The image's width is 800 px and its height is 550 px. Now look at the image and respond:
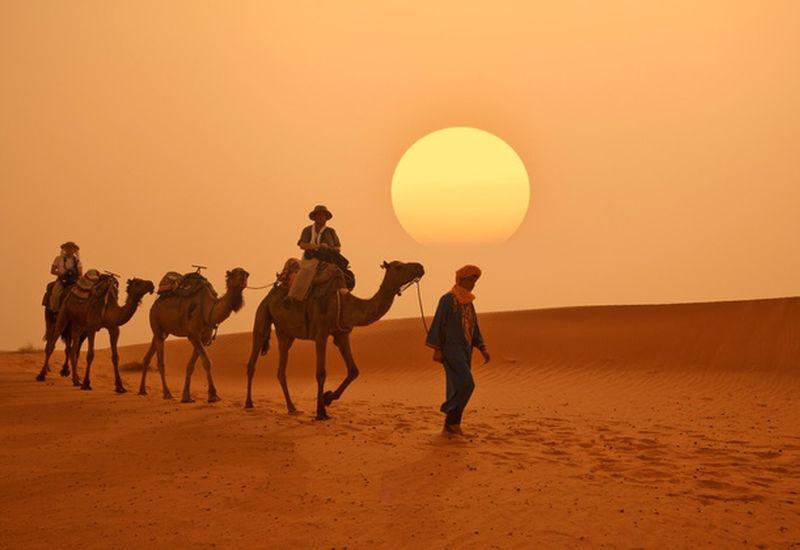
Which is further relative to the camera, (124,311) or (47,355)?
(47,355)

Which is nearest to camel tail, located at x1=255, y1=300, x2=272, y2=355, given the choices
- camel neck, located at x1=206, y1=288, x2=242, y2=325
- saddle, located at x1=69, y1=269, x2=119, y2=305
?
camel neck, located at x1=206, y1=288, x2=242, y2=325

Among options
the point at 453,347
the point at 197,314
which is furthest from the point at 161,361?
the point at 453,347

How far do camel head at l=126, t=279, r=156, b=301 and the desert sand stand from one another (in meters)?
1.95

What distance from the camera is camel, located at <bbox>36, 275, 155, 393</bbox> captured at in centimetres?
1625

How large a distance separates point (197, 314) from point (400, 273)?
478 centimetres

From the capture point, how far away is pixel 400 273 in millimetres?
11914

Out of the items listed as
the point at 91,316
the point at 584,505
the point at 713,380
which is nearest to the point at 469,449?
the point at 584,505

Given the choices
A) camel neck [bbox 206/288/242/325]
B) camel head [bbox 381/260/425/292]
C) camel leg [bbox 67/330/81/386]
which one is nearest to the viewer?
camel head [bbox 381/260/425/292]

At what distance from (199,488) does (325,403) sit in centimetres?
482

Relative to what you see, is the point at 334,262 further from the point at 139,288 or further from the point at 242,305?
the point at 139,288

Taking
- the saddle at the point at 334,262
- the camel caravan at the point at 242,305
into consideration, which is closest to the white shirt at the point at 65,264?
the camel caravan at the point at 242,305

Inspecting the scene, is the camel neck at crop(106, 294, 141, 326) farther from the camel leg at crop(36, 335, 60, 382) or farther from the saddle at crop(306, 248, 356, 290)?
the saddle at crop(306, 248, 356, 290)

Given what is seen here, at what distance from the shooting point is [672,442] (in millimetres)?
11688

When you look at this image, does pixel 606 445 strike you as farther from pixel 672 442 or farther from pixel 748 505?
pixel 748 505
